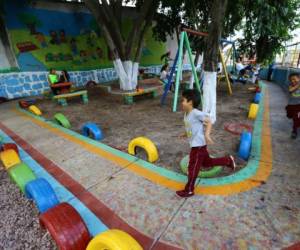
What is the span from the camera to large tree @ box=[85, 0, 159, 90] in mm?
8312

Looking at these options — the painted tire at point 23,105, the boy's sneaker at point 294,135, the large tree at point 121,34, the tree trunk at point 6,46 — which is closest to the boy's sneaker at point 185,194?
the boy's sneaker at point 294,135

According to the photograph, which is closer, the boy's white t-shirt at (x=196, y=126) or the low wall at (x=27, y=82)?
the boy's white t-shirt at (x=196, y=126)

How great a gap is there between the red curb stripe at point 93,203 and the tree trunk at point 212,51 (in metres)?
3.08

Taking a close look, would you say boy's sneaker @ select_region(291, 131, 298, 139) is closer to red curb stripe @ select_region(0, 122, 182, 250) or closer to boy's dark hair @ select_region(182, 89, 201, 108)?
boy's dark hair @ select_region(182, 89, 201, 108)

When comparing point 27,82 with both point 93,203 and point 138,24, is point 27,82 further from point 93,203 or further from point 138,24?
point 93,203

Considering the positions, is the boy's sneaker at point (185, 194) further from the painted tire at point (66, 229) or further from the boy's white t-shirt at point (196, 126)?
the painted tire at point (66, 229)

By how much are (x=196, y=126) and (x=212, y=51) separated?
3081 mm

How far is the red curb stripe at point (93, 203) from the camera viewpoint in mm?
1884

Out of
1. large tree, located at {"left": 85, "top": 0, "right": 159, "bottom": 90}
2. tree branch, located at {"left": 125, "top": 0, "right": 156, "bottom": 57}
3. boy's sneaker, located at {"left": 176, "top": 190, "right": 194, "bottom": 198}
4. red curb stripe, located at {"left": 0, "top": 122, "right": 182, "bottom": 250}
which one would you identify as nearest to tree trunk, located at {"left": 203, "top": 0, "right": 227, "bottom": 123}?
boy's sneaker, located at {"left": 176, "top": 190, "right": 194, "bottom": 198}

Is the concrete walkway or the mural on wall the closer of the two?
the concrete walkway

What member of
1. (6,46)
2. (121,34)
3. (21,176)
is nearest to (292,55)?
(121,34)

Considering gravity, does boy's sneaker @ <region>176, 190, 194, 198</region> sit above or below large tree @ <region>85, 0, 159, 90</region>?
below

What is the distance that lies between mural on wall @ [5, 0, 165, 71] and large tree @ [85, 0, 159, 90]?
4315mm

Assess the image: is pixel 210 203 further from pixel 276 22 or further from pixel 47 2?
pixel 47 2
